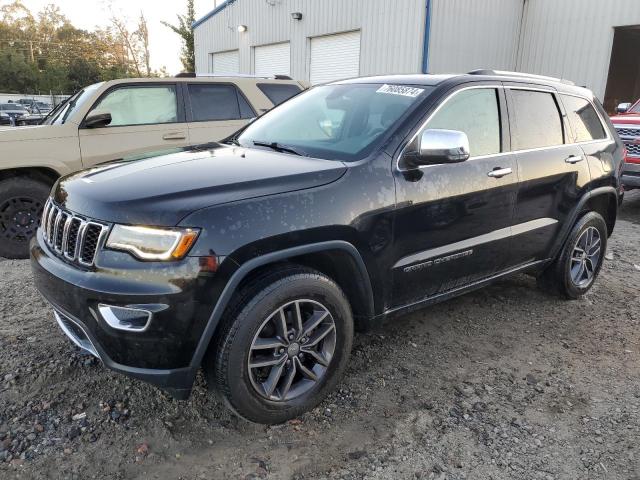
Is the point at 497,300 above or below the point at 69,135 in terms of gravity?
below

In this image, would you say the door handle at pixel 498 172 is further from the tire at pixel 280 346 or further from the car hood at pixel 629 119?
the car hood at pixel 629 119

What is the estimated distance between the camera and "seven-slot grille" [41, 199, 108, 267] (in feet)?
7.54

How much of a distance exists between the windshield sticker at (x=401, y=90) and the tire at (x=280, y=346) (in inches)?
52.1

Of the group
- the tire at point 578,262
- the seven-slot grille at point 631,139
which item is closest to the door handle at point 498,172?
the tire at point 578,262

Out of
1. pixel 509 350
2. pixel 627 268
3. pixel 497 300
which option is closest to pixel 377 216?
pixel 509 350

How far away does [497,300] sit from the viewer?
172 inches

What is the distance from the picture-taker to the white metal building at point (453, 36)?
12.9m

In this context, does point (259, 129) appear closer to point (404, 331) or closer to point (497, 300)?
point (404, 331)

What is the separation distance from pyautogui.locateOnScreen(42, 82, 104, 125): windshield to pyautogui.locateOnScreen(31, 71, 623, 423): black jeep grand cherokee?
282 centimetres

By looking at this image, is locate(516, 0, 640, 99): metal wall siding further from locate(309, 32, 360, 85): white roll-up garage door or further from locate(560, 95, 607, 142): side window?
locate(560, 95, 607, 142): side window

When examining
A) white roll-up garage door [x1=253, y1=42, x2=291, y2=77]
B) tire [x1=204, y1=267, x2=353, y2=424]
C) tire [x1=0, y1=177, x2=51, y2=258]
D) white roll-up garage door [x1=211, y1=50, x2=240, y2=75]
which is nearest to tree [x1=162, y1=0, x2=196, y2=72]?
white roll-up garage door [x1=211, y1=50, x2=240, y2=75]

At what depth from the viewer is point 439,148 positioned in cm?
277

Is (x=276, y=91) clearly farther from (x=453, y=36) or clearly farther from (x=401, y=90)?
(x=453, y=36)

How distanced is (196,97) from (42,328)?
11.3 ft
